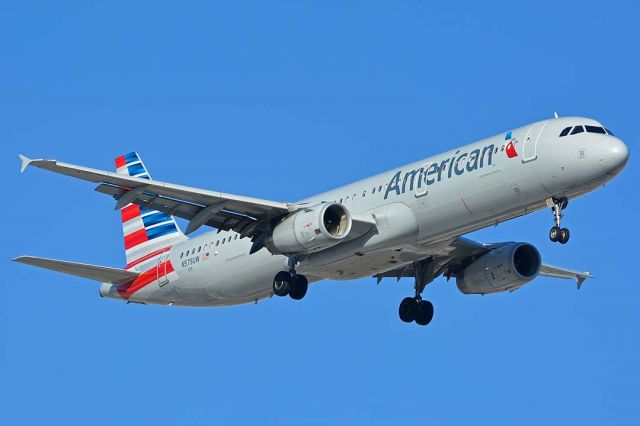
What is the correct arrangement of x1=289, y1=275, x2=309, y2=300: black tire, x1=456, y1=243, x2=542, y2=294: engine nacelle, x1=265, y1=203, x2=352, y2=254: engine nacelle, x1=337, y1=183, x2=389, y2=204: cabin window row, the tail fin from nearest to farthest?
x1=265, y1=203, x2=352, y2=254: engine nacelle, x1=337, y1=183, x2=389, y2=204: cabin window row, x1=289, y1=275, x2=309, y2=300: black tire, x1=456, y1=243, x2=542, y2=294: engine nacelle, the tail fin

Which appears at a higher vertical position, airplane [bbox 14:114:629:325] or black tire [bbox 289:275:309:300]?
airplane [bbox 14:114:629:325]

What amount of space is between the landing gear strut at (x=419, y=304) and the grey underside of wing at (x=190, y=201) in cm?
730

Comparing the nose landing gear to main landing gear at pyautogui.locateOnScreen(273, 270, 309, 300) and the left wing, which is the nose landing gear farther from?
the left wing

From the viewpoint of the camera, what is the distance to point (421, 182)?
45156mm

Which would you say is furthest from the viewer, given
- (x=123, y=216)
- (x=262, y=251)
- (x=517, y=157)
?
(x=123, y=216)

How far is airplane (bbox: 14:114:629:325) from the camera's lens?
142 ft

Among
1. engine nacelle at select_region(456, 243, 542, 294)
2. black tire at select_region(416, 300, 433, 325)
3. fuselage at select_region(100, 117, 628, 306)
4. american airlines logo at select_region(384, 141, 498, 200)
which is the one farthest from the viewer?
black tire at select_region(416, 300, 433, 325)

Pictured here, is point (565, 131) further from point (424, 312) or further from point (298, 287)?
point (424, 312)

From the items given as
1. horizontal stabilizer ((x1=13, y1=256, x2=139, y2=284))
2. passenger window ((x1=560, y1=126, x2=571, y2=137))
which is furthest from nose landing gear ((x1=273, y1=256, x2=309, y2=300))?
passenger window ((x1=560, y1=126, x2=571, y2=137))

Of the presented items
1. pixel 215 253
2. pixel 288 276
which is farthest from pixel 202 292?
pixel 288 276

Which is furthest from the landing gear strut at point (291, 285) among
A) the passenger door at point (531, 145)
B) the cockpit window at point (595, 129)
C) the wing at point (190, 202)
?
the cockpit window at point (595, 129)

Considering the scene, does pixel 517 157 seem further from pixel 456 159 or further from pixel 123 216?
pixel 123 216

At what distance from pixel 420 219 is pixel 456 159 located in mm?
2316

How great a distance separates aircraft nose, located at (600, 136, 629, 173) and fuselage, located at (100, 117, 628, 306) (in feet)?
0.10
